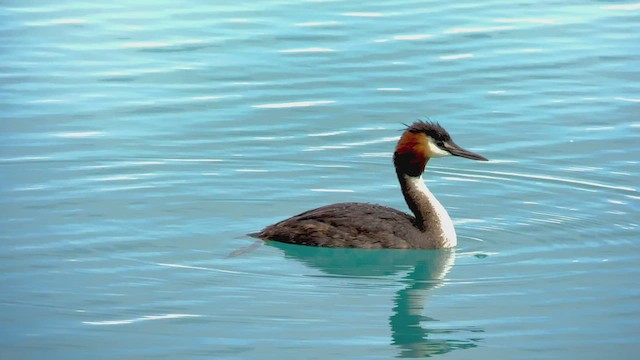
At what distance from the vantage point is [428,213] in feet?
44.0

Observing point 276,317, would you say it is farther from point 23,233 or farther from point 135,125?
point 135,125

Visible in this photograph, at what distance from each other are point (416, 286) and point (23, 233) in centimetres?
323

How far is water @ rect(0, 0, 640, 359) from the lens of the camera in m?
11.2

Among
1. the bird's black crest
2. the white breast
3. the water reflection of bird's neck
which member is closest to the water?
the water reflection of bird's neck

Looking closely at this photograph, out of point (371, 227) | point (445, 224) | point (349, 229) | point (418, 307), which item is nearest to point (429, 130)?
point (445, 224)

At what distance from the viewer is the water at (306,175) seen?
36.9 feet

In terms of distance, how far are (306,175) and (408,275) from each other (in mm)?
2541

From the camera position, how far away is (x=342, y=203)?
13.5 meters

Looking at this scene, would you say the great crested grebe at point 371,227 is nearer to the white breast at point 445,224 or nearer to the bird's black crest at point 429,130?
the white breast at point 445,224

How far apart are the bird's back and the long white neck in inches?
4.3

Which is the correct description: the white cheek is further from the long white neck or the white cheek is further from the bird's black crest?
the long white neck

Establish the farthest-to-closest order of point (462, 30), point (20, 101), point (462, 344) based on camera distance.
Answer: point (462, 30) → point (20, 101) → point (462, 344)

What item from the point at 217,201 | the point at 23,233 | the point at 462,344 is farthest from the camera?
the point at 217,201

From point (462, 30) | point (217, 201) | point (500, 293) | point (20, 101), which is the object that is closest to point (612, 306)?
point (500, 293)
